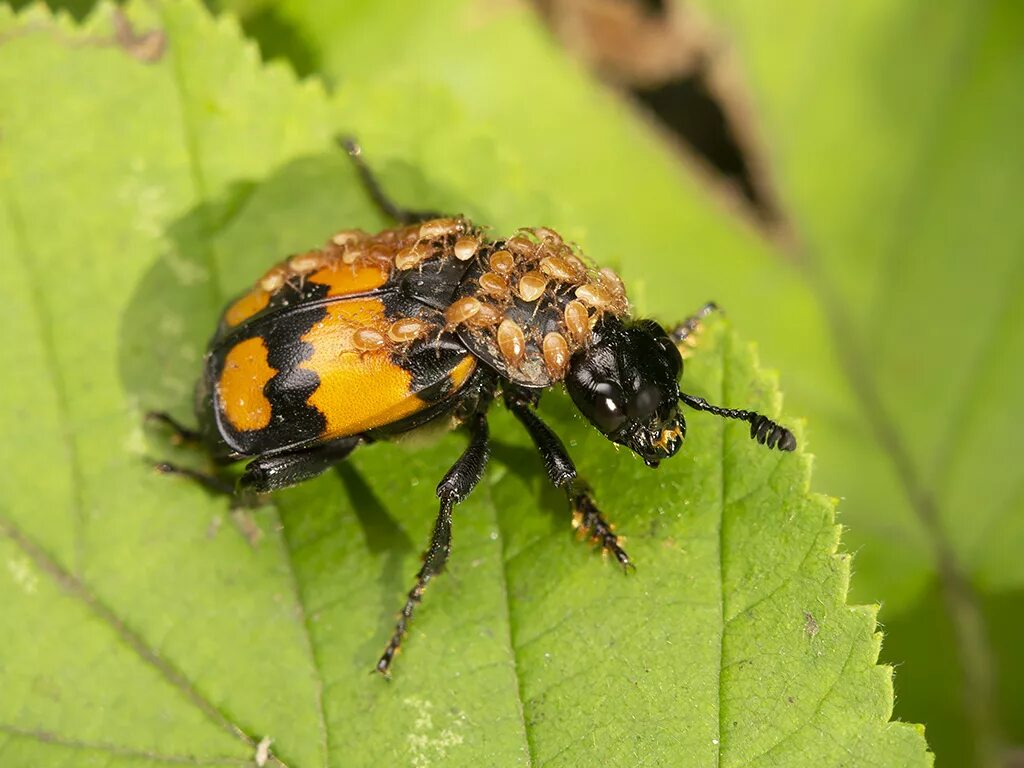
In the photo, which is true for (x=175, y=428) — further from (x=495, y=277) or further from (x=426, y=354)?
(x=495, y=277)

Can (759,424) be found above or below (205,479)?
above

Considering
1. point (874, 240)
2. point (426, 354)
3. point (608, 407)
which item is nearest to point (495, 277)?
point (426, 354)

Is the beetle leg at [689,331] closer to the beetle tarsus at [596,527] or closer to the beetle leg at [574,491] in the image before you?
the beetle leg at [574,491]

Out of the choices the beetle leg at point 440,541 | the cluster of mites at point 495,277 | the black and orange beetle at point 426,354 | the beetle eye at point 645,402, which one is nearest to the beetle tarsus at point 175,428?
the black and orange beetle at point 426,354

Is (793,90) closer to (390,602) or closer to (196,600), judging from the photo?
(390,602)

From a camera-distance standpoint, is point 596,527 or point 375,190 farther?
point 375,190

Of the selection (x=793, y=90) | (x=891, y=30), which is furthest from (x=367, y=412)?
(x=891, y=30)
